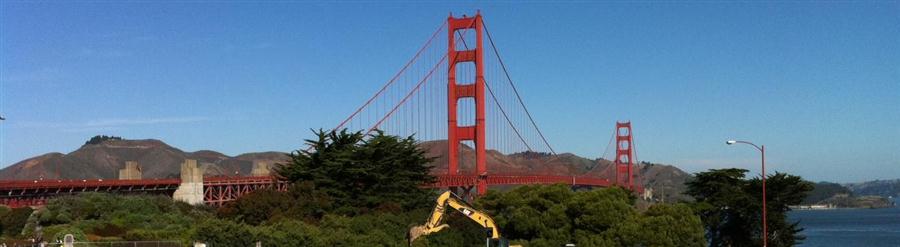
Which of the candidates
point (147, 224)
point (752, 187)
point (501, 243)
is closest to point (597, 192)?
point (752, 187)

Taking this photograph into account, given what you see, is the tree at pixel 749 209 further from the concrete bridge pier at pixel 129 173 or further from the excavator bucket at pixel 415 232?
the concrete bridge pier at pixel 129 173

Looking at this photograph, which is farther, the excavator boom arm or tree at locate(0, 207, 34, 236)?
tree at locate(0, 207, 34, 236)

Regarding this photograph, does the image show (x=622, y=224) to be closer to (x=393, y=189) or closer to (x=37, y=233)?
(x=393, y=189)

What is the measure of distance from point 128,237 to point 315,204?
17612 millimetres

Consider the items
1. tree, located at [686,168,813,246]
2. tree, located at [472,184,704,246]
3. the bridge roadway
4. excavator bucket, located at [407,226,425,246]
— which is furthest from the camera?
the bridge roadway

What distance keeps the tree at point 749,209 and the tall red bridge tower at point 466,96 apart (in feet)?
85.0

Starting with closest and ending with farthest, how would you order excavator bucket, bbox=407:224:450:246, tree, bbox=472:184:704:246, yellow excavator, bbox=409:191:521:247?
tree, bbox=472:184:704:246, yellow excavator, bbox=409:191:521:247, excavator bucket, bbox=407:224:450:246

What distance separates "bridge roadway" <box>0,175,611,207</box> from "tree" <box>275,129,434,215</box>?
5206 mm

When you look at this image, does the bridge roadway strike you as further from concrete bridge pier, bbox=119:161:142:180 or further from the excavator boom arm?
the excavator boom arm

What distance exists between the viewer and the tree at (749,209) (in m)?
67.8

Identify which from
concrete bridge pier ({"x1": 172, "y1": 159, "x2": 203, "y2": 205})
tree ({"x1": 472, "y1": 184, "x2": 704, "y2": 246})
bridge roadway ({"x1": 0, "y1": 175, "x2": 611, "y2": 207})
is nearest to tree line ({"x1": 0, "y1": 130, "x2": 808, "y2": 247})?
tree ({"x1": 472, "y1": 184, "x2": 704, "y2": 246})

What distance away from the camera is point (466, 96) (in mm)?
99812

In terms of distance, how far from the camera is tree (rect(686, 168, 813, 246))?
67750 mm

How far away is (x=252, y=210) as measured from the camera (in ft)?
213
